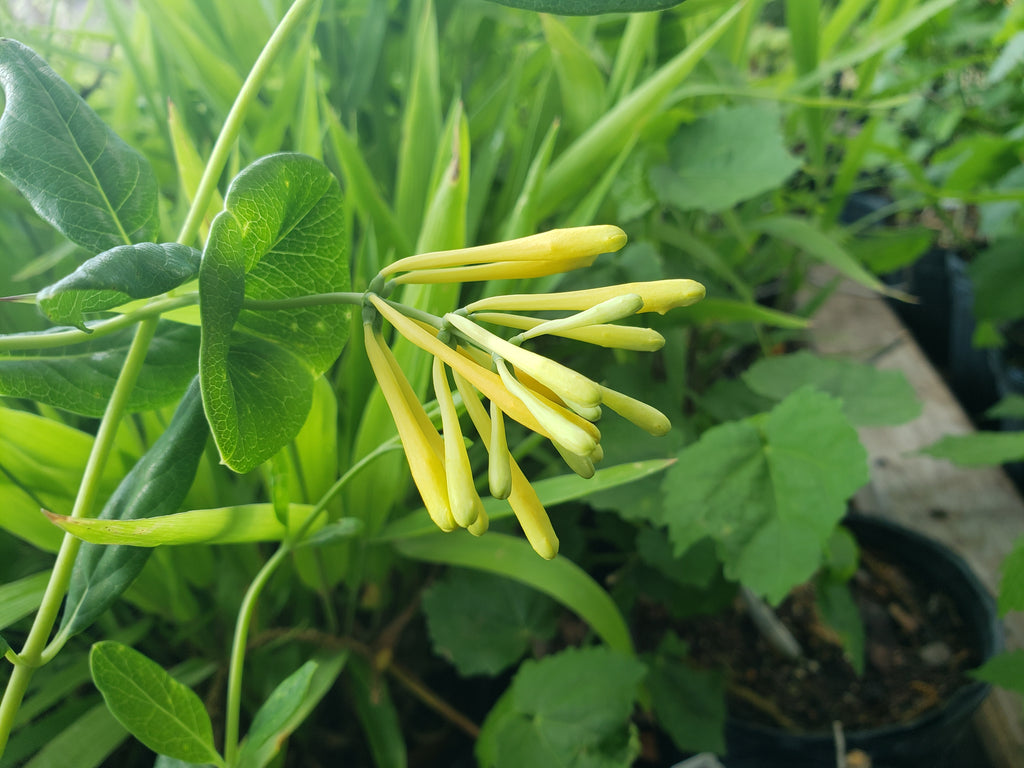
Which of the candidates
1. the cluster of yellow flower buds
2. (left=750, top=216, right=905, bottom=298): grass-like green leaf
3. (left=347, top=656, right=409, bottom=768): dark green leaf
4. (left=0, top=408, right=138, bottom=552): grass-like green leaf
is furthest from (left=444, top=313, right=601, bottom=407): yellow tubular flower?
(left=750, top=216, right=905, bottom=298): grass-like green leaf

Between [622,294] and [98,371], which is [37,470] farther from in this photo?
[622,294]

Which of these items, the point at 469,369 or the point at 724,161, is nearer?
the point at 469,369

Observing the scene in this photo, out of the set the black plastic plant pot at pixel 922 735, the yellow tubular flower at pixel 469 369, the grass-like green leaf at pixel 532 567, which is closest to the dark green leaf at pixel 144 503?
the yellow tubular flower at pixel 469 369

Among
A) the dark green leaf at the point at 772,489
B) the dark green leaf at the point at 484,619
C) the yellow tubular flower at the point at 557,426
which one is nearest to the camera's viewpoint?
the yellow tubular flower at the point at 557,426

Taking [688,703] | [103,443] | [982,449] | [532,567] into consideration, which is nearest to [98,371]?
[103,443]

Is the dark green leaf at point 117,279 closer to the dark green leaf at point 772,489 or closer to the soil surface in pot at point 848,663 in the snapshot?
the dark green leaf at point 772,489
